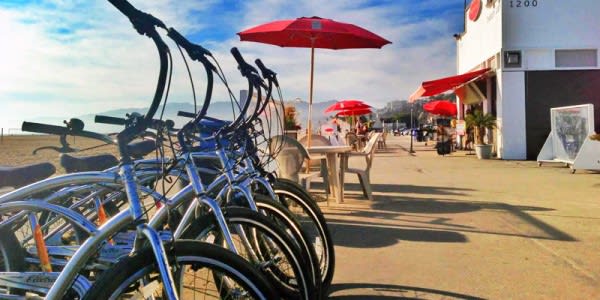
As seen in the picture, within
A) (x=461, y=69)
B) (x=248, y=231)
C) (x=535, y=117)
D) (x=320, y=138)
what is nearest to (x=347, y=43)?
(x=320, y=138)

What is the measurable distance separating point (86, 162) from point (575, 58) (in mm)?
13883

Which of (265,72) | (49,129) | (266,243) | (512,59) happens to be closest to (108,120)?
(49,129)

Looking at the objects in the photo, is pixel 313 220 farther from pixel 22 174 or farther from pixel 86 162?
pixel 22 174

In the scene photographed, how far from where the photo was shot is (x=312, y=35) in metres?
7.01

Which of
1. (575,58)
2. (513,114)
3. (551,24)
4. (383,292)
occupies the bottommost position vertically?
(383,292)

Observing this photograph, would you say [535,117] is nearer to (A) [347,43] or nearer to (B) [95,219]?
(A) [347,43]

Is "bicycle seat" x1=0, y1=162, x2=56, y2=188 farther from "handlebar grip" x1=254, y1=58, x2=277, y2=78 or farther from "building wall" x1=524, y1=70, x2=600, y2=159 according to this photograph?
"building wall" x1=524, y1=70, x2=600, y2=159

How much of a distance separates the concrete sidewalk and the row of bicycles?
0.81 metres

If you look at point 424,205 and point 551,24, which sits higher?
point 551,24

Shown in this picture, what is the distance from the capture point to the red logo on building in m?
16.1

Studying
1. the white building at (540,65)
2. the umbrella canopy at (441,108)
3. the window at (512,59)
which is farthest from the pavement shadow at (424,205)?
the umbrella canopy at (441,108)

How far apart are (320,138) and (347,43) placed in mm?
1894

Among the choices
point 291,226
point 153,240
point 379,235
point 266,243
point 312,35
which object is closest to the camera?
point 153,240

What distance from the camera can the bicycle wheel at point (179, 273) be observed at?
1620 millimetres
